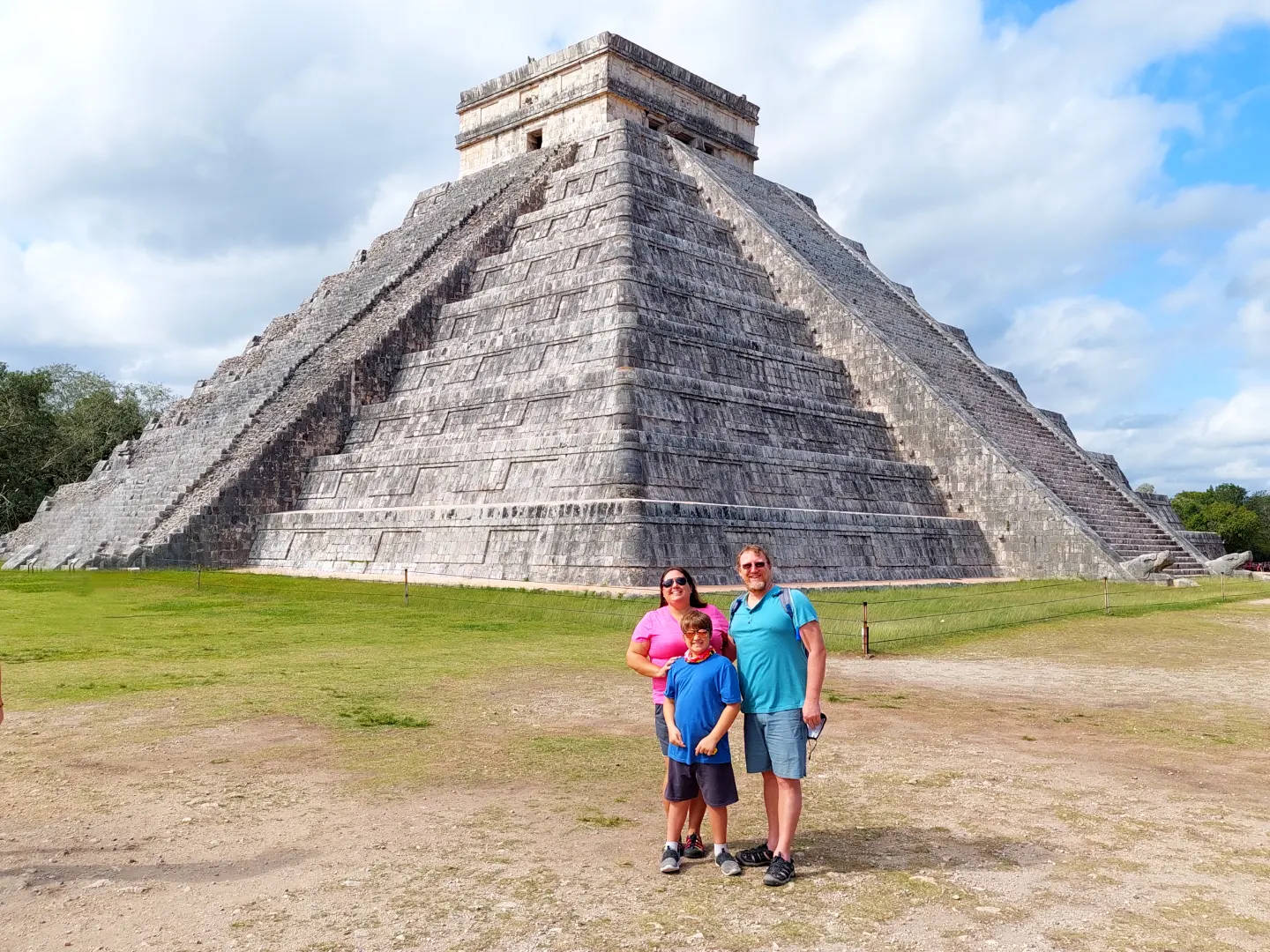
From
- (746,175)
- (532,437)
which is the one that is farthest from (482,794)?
(746,175)

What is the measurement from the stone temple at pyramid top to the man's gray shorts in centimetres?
3066

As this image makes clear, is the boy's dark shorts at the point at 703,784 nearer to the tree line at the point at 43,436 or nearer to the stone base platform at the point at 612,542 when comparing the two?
the stone base platform at the point at 612,542

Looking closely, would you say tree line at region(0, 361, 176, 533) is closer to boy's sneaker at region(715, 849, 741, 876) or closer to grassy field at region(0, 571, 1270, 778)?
grassy field at region(0, 571, 1270, 778)

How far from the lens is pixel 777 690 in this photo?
4.95m

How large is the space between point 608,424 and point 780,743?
15302mm

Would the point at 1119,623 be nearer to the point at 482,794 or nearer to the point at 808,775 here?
the point at 808,775

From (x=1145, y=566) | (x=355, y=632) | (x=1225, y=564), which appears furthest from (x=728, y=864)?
(x=1225, y=564)

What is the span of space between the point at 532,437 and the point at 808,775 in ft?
49.7

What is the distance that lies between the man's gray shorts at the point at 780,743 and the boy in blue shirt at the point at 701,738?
0.13m

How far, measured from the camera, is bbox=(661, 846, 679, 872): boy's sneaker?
489 cm

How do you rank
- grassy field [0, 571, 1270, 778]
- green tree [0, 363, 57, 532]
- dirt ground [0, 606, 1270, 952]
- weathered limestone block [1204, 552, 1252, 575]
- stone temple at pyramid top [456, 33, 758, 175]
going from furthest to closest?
green tree [0, 363, 57, 532] < stone temple at pyramid top [456, 33, 758, 175] < weathered limestone block [1204, 552, 1252, 575] < grassy field [0, 571, 1270, 778] < dirt ground [0, 606, 1270, 952]

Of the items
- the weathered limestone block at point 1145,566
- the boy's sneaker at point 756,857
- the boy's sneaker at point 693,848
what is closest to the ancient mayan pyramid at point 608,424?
the weathered limestone block at point 1145,566

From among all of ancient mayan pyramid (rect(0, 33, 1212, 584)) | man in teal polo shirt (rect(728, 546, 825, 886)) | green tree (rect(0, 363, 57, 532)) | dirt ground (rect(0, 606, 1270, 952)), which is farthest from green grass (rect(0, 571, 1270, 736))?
green tree (rect(0, 363, 57, 532))

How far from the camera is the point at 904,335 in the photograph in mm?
29953
